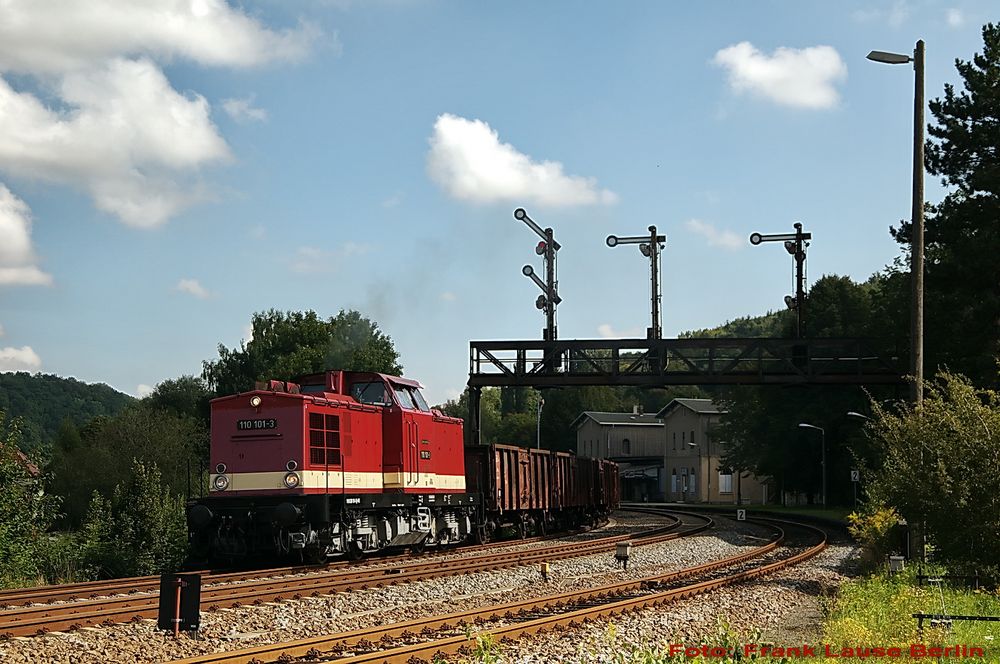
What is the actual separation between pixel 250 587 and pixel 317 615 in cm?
226

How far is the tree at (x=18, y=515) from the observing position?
2039 cm

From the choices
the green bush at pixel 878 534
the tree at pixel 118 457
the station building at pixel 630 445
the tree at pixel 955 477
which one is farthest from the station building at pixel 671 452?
the tree at pixel 955 477

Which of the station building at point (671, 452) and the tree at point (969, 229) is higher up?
the tree at point (969, 229)

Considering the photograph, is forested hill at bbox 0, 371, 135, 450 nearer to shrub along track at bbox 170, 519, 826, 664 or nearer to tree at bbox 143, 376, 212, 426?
tree at bbox 143, 376, 212, 426

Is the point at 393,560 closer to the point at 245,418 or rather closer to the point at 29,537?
the point at 245,418

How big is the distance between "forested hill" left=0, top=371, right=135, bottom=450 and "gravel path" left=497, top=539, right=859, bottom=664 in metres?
142

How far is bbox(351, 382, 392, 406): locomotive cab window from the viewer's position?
24.2 metres

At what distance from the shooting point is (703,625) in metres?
14.3

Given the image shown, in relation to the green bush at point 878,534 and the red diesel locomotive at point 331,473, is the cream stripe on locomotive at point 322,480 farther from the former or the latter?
the green bush at point 878,534

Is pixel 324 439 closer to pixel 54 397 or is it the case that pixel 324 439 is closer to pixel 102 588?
pixel 102 588

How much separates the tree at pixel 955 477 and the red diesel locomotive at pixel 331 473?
10.5 metres

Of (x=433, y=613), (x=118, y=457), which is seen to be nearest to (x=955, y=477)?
(x=433, y=613)

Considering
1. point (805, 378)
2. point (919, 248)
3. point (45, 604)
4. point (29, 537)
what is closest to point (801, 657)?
point (45, 604)

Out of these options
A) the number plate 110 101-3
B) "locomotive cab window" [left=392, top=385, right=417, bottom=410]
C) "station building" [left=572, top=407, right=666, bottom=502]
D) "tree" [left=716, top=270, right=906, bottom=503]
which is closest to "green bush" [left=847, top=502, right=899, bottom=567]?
"locomotive cab window" [left=392, top=385, right=417, bottom=410]
